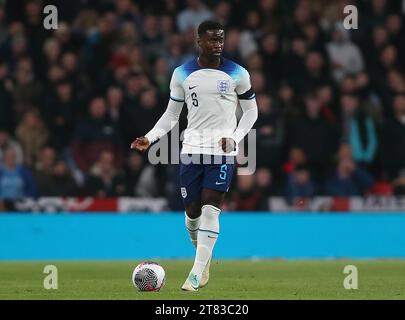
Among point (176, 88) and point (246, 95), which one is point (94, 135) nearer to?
point (176, 88)

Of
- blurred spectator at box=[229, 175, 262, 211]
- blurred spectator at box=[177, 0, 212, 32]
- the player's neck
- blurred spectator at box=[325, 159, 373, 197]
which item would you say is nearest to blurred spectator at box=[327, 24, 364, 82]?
blurred spectator at box=[325, 159, 373, 197]

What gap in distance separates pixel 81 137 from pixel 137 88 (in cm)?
125

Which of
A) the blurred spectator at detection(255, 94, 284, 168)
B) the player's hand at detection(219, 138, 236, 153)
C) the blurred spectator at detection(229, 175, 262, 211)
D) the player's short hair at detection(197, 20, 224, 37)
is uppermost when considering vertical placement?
the blurred spectator at detection(255, 94, 284, 168)

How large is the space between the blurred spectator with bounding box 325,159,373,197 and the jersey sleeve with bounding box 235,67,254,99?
7034 mm

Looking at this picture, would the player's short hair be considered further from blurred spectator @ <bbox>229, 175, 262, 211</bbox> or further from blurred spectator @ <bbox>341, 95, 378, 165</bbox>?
blurred spectator @ <bbox>341, 95, 378, 165</bbox>

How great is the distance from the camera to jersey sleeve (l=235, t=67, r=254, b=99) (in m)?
11.5

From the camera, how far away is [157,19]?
1995 centimetres

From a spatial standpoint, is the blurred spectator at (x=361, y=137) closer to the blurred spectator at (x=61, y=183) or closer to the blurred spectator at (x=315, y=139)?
the blurred spectator at (x=315, y=139)

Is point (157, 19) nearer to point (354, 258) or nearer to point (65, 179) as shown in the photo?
point (65, 179)

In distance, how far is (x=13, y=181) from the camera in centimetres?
1762

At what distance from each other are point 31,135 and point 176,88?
7039 mm

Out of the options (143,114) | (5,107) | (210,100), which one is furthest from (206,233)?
(5,107)

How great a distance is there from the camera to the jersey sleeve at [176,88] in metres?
11.6

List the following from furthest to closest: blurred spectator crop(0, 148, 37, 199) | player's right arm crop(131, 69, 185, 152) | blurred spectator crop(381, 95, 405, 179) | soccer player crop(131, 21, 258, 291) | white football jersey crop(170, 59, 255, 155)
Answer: blurred spectator crop(381, 95, 405, 179) → blurred spectator crop(0, 148, 37, 199) → player's right arm crop(131, 69, 185, 152) → white football jersey crop(170, 59, 255, 155) → soccer player crop(131, 21, 258, 291)
